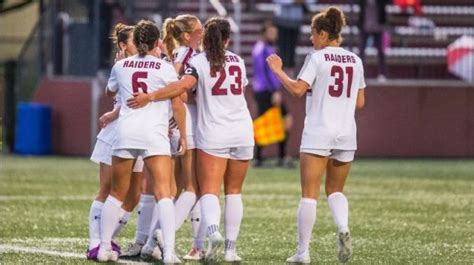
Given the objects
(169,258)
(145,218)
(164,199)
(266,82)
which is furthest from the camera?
(266,82)

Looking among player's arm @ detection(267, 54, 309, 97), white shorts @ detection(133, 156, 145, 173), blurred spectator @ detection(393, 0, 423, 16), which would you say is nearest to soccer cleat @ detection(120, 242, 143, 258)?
white shorts @ detection(133, 156, 145, 173)

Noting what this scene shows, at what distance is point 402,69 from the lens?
27.0m

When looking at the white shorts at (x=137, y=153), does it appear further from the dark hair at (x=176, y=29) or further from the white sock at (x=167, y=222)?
the dark hair at (x=176, y=29)

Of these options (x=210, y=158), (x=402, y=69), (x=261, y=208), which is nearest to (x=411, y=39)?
(x=402, y=69)

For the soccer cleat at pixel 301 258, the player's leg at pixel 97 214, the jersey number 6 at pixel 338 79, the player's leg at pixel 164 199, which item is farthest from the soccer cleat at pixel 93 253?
the jersey number 6 at pixel 338 79

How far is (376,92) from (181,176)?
1472 centimetres

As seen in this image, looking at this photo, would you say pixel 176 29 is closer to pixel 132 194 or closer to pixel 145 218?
pixel 132 194

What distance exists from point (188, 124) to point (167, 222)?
3.24ft

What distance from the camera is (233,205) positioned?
1117 centimetres

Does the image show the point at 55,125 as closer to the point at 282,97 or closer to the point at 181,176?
the point at 282,97

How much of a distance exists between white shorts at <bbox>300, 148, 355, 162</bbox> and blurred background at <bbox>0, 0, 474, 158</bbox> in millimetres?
13927

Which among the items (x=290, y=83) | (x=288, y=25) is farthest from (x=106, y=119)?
(x=288, y=25)

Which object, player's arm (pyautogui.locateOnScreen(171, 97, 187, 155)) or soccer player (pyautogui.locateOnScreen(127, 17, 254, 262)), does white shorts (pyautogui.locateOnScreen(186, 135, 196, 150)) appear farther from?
player's arm (pyautogui.locateOnScreen(171, 97, 187, 155))

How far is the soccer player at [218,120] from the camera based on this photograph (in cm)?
1099
